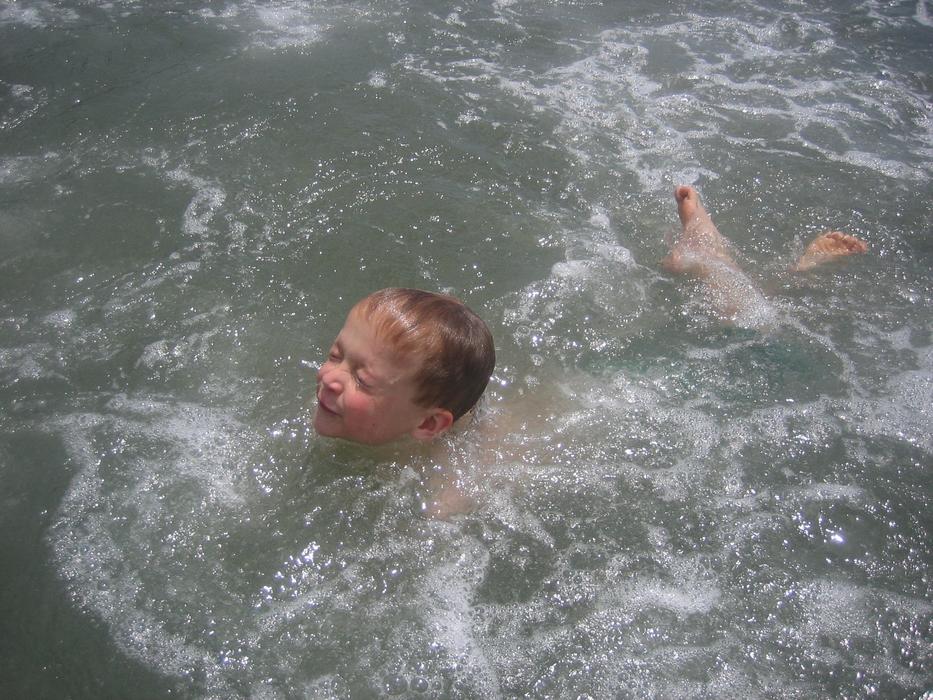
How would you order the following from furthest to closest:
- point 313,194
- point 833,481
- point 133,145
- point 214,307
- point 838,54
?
1. point 838,54
2. point 133,145
3. point 313,194
4. point 214,307
5. point 833,481

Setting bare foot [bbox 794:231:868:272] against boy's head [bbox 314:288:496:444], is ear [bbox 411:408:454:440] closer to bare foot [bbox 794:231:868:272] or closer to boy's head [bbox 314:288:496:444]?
boy's head [bbox 314:288:496:444]

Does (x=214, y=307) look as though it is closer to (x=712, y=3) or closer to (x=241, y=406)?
(x=241, y=406)

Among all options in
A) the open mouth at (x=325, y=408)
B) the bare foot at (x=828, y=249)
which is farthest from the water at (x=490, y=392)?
the open mouth at (x=325, y=408)

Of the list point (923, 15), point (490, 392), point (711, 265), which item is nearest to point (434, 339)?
point (490, 392)

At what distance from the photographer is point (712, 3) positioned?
23.8 ft

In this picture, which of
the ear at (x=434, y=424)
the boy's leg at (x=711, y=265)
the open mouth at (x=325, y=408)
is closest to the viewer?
the open mouth at (x=325, y=408)

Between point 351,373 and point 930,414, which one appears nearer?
point 351,373

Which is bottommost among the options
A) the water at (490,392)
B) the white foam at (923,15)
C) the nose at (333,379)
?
the water at (490,392)

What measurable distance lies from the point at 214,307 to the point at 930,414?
3.35 m

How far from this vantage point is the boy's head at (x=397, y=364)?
2.40 meters

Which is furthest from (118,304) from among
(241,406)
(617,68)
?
(617,68)

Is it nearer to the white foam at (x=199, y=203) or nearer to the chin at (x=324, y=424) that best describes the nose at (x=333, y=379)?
the chin at (x=324, y=424)

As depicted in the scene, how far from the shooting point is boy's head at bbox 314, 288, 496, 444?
240cm

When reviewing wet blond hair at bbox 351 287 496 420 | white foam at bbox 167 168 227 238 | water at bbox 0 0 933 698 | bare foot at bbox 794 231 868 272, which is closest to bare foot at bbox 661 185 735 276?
water at bbox 0 0 933 698
